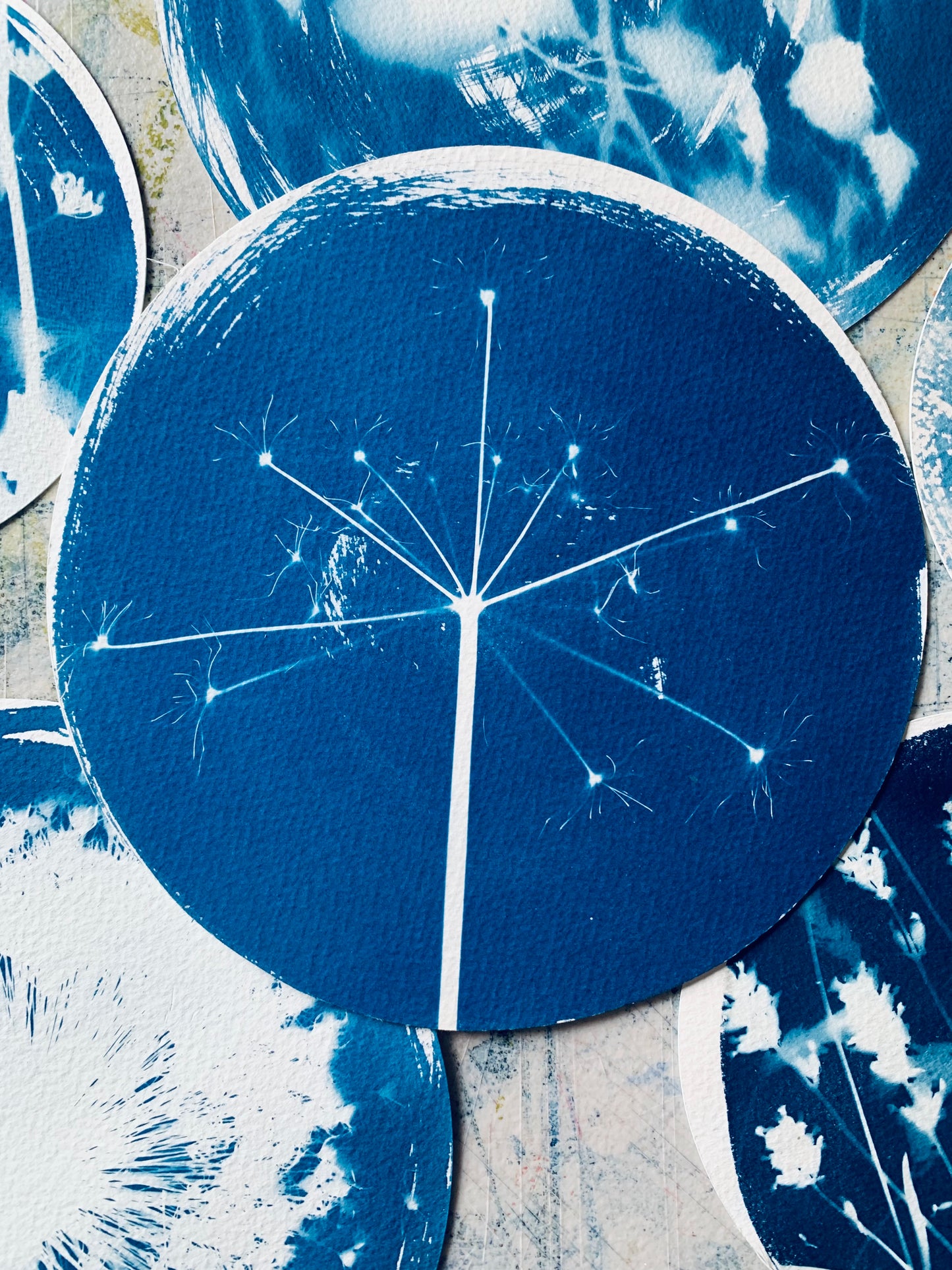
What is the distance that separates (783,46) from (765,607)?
41 cm

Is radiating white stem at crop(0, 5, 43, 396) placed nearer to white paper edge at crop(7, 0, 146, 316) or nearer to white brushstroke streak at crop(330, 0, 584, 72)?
white paper edge at crop(7, 0, 146, 316)

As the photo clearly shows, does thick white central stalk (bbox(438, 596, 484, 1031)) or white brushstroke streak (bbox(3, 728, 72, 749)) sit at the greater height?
white brushstroke streak (bbox(3, 728, 72, 749))

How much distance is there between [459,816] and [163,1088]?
300mm

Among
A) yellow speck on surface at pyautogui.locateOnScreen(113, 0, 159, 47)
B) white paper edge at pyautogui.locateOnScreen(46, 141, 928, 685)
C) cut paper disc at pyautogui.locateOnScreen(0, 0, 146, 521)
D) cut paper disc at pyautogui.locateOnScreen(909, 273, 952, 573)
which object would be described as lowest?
cut paper disc at pyautogui.locateOnScreen(909, 273, 952, 573)

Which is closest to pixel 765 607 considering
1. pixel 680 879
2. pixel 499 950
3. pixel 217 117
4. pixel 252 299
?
pixel 680 879

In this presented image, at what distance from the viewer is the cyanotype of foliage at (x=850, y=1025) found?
0.64 m

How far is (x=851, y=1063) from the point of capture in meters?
0.64

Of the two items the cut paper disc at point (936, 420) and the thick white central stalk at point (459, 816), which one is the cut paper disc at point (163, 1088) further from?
the cut paper disc at point (936, 420)

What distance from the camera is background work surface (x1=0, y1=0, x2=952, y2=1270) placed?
645 mm

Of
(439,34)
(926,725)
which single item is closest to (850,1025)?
(926,725)

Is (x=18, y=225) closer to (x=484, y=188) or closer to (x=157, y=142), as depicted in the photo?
(x=157, y=142)

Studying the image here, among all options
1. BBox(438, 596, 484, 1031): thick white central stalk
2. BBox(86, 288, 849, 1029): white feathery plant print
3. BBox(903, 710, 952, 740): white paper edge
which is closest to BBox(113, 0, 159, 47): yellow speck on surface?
BBox(86, 288, 849, 1029): white feathery plant print

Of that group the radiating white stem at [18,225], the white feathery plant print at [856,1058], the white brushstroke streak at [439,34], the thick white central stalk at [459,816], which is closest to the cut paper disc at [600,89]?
the white brushstroke streak at [439,34]

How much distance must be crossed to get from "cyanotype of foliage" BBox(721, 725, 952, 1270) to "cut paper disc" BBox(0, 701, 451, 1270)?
24 cm
